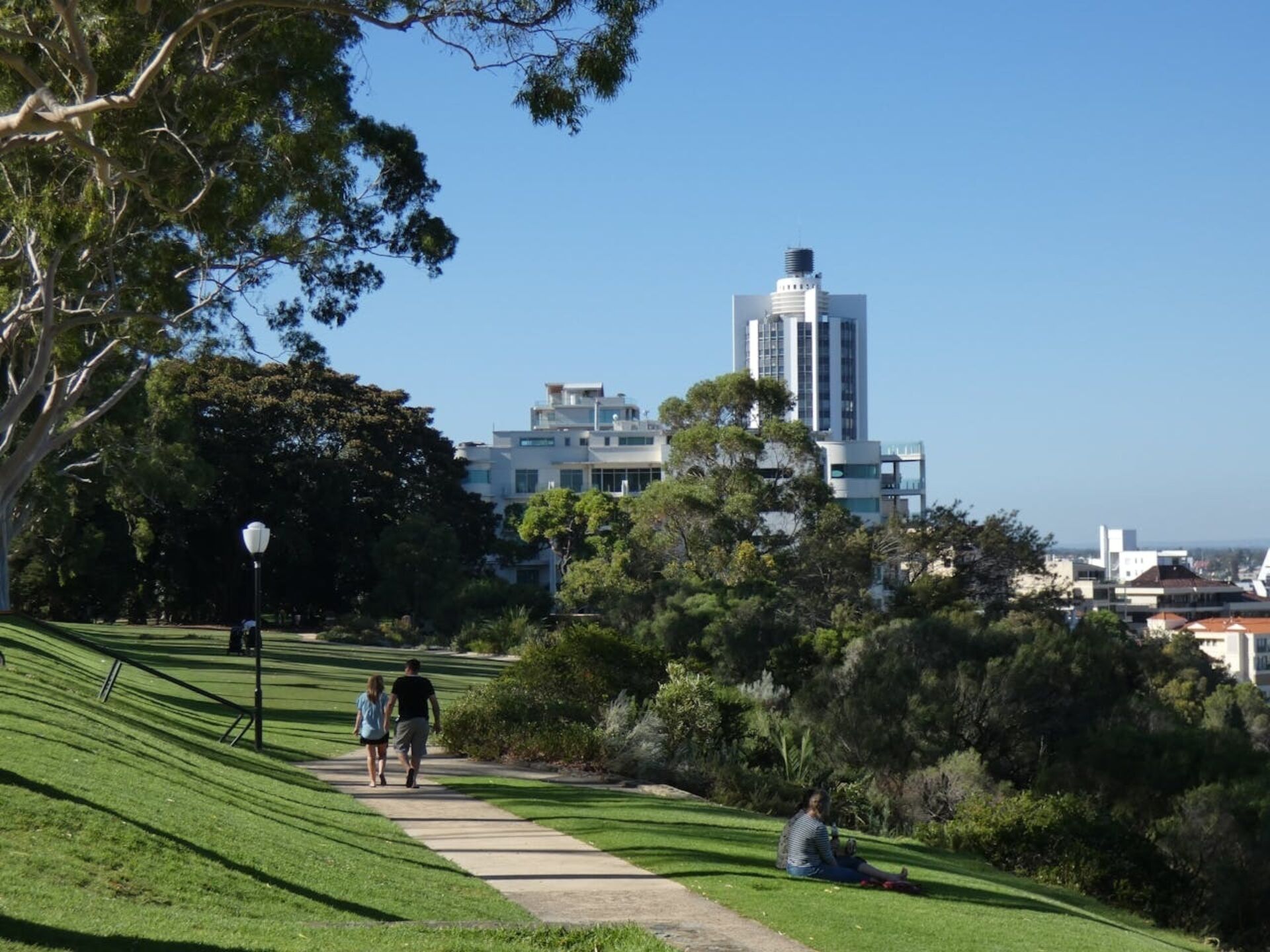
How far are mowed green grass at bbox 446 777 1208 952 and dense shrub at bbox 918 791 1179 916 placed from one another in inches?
42.2

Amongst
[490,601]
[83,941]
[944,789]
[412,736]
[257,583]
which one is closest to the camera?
[83,941]

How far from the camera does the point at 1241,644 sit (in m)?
99.5

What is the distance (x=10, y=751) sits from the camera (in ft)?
42.2

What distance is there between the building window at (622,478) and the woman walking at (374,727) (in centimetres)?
7614

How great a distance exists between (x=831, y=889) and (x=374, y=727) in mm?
6705

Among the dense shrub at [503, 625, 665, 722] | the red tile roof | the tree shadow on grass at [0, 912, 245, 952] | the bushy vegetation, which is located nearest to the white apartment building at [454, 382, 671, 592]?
the bushy vegetation

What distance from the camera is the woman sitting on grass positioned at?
13.7 m

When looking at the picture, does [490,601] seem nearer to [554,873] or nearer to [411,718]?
[411,718]

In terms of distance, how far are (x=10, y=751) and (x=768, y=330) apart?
188033 millimetres

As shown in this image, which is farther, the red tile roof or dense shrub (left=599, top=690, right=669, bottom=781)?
the red tile roof

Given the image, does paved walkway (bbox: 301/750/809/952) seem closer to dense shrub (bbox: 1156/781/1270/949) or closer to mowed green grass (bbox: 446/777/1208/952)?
mowed green grass (bbox: 446/777/1208/952)

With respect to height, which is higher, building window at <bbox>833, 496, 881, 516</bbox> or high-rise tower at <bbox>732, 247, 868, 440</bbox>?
high-rise tower at <bbox>732, 247, 868, 440</bbox>

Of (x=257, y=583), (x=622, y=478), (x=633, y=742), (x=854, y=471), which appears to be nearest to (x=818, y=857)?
(x=633, y=742)

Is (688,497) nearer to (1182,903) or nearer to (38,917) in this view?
→ (1182,903)
